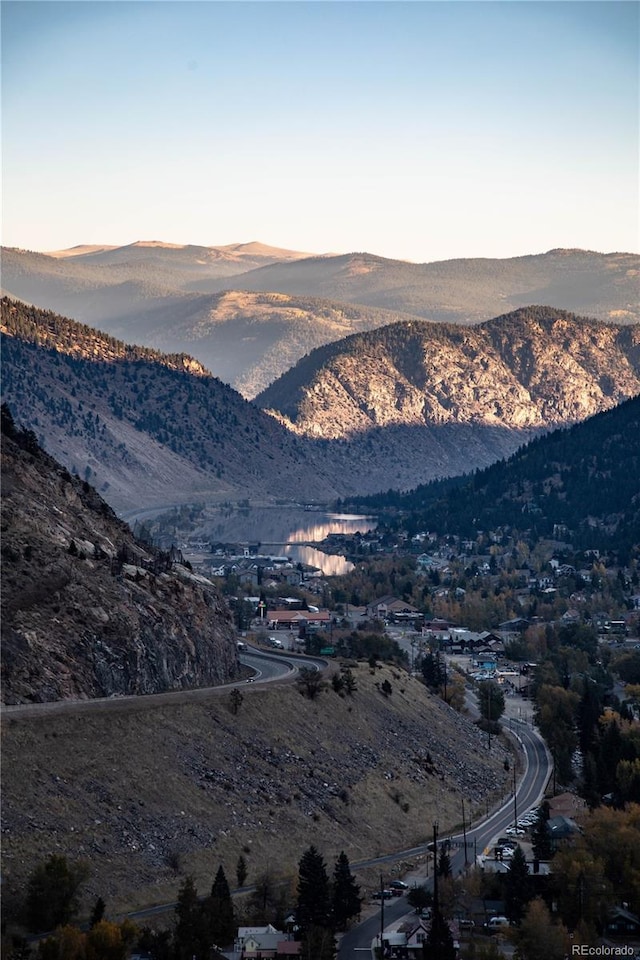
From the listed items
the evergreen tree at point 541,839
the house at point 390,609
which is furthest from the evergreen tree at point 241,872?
the house at point 390,609

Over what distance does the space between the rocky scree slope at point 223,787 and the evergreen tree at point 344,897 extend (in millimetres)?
3831

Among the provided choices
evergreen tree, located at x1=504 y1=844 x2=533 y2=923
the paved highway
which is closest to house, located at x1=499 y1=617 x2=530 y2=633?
the paved highway

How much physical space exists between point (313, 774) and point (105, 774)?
12906 millimetres

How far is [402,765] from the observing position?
273 ft

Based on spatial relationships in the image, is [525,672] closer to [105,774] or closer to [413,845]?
[413,845]

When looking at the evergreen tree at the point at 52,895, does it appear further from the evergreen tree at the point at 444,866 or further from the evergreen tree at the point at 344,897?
the evergreen tree at the point at 444,866

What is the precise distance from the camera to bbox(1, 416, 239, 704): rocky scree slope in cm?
7356

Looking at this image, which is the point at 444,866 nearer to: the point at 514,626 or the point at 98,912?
the point at 98,912

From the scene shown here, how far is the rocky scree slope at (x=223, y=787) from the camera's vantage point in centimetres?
6278

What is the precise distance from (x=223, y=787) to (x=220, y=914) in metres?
11.7

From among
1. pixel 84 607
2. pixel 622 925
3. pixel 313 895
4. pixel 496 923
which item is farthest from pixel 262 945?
pixel 84 607

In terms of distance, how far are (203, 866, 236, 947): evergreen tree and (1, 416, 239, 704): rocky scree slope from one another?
13.2m

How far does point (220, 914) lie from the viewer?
196 ft

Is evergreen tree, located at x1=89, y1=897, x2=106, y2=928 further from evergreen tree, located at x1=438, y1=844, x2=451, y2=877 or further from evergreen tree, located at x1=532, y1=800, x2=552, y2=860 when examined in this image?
evergreen tree, located at x1=532, y1=800, x2=552, y2=860
